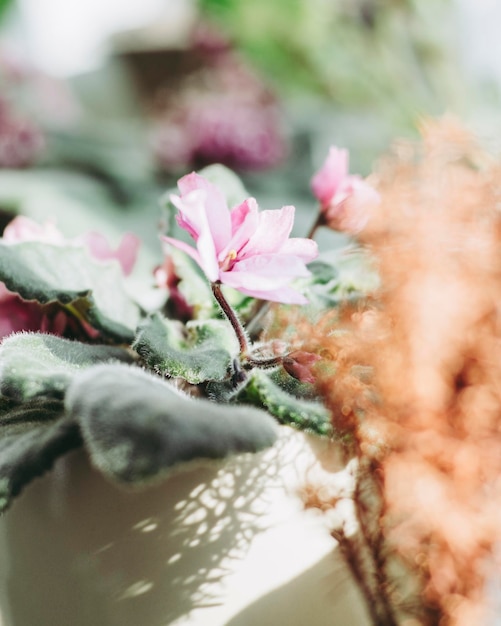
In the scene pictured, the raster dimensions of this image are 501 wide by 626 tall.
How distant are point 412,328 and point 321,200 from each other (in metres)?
0.11

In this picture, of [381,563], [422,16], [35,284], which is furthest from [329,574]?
[422,16]

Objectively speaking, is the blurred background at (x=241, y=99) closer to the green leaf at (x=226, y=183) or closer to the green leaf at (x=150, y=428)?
the green leaf at (x=226, y=183)

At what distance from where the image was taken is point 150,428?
0.49 feet

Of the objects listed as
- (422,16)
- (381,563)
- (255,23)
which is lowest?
(381,563)

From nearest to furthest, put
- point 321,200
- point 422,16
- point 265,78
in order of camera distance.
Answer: point 321,200, point 422,16, point 265,78

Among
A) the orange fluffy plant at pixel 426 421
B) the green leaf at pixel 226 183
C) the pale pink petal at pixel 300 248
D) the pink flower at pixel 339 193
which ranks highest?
the green leaf at pixel 226 183

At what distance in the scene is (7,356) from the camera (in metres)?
0.18

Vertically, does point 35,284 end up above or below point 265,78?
below

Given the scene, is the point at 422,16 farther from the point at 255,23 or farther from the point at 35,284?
the point at 35,284

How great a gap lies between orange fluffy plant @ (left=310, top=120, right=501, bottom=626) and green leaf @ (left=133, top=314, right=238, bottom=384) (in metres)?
0.03

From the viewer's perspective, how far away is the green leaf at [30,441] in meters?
0.18

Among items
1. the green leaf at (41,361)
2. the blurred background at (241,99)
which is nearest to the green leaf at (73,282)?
the green leaf at (41,361)

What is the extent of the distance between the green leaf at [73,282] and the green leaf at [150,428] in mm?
66

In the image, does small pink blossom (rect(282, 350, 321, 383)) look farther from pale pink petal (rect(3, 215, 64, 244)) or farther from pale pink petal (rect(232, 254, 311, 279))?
pale pink petal (rect(3, 215, 64, 244))
